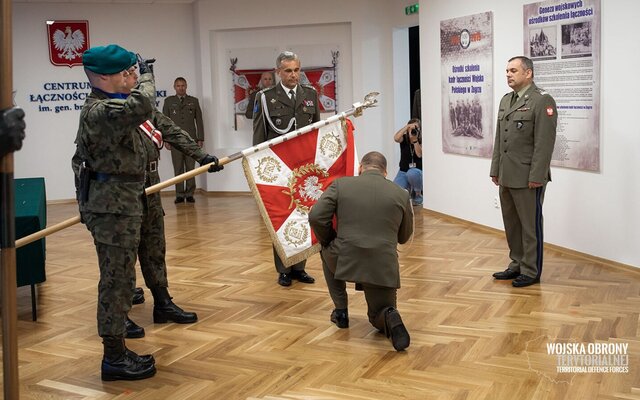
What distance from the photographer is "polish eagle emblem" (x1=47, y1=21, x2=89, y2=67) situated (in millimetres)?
11758

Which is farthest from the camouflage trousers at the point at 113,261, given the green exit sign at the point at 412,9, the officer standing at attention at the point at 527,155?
the green exit sign at the point at 412,9

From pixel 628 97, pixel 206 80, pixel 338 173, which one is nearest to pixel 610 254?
pixel 628 97

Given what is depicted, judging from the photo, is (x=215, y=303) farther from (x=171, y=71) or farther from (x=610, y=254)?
(x=171, y=71)

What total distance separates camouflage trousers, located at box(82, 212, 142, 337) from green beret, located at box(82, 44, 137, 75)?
2.38ft

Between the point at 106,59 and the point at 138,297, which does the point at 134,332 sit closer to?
the point at 138,297

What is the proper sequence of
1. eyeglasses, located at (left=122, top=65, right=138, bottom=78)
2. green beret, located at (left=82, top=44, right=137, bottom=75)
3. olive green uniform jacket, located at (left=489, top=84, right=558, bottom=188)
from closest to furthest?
green beret, located at (left=82, top=44, right=137, bottom=75)
eyeglasses, located at (left=122, top=65, right=138, bottom=78)
olive green uniform jacket, located at (left=489, top=84, right=558, bottom=188)

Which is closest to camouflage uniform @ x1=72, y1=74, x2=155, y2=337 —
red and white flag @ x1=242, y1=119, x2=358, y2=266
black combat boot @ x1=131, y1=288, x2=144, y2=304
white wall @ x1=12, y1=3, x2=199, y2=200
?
red and white flag @ x1=242, y1=119, x2=358, y2=266

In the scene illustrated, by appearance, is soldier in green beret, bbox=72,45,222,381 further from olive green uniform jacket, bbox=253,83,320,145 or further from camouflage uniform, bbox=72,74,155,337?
olive green uniform jacket, bbox=253,83,320,145

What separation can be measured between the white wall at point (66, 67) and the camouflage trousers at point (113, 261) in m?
8.28

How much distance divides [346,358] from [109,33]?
9094mm

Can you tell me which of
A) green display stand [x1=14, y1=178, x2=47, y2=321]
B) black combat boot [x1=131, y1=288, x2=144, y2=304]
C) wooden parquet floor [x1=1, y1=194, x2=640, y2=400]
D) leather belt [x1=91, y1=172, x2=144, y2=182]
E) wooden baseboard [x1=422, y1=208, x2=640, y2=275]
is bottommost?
wooden parquet floor [x1=1, y1=194, x2=640, y2=400]

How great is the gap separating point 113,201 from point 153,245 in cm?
102

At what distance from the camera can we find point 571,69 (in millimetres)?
6559

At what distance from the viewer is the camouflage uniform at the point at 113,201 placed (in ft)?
12.7
